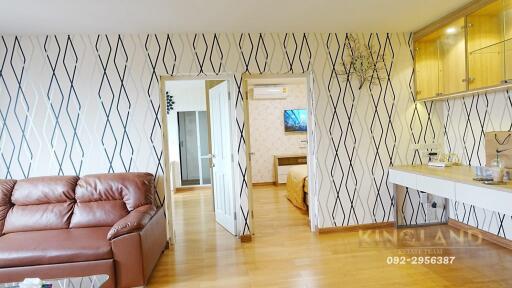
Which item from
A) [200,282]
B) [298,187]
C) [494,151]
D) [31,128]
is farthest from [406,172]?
[31,128]

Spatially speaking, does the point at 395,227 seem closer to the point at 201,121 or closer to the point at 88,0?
the point at 88,0

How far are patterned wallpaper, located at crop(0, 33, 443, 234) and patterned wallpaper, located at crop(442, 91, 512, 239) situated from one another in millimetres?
203

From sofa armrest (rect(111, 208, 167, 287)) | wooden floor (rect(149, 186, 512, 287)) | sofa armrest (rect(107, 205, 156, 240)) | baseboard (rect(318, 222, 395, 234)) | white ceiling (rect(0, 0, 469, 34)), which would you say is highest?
white ceiling (rect(0, 0, 469, 34))

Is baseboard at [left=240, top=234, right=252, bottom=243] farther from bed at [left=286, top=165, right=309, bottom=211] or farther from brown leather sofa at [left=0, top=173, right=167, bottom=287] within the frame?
bed at [left=286, top=165, right=309, bottom=211]

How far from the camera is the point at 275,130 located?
7582 mm

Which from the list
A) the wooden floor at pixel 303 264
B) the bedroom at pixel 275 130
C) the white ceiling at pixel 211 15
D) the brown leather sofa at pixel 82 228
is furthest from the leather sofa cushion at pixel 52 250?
the bedroom at pixel 275 130

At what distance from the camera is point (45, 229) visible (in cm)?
304

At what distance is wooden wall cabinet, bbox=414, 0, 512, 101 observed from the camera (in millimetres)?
2771

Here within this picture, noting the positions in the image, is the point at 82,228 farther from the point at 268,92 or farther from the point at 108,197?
the point at 268,92

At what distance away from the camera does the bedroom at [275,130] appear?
7371 mm

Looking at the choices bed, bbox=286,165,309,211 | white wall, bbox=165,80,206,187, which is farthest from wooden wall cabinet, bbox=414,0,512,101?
white wall, bbox=165,80,206,187

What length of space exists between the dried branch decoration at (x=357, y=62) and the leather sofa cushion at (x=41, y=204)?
3345mm

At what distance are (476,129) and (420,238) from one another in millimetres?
1399

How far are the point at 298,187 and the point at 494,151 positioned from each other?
2619mm
